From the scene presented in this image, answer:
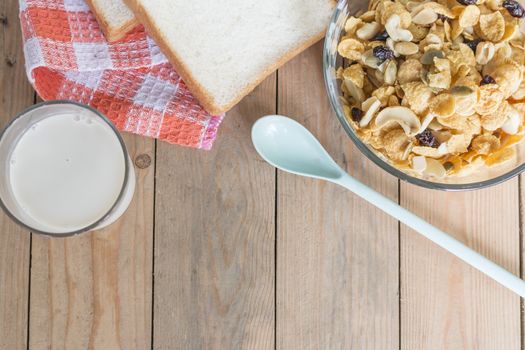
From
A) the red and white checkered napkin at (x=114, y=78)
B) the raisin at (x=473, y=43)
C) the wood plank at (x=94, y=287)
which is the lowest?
the wood plank at (x=94, y=287)

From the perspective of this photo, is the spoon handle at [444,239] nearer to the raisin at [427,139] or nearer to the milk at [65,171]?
the raisin at [427,139]

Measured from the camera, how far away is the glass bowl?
→ 30.7 inches

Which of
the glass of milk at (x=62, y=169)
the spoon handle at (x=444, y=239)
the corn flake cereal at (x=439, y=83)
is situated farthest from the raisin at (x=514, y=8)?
the glass of milk at (x=62, y=169)

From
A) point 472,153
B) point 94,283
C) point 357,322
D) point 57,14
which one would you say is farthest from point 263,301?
point 57,14

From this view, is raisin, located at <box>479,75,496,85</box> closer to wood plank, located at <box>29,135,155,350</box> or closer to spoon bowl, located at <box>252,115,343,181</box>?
spoon bowl, located at <box>252,115,343,181</box>

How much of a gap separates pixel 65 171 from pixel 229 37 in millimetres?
277

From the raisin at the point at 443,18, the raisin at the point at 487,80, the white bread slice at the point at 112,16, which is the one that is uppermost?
the raisin at the point at 443,18

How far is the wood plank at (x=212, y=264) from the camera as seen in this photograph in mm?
891

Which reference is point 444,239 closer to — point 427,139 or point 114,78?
point 427,139

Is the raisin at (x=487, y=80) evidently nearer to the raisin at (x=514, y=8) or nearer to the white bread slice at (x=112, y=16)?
the raisin at (x=514, y=8)

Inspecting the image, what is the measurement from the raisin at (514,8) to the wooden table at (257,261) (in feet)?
0.77

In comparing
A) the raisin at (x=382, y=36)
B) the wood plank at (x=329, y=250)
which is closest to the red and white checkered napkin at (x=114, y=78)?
the wood plank at (x=329, y=250)

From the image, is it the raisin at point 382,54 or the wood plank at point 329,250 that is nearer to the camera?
the raisin at point 382,54

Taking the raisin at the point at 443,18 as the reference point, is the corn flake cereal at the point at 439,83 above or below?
below
